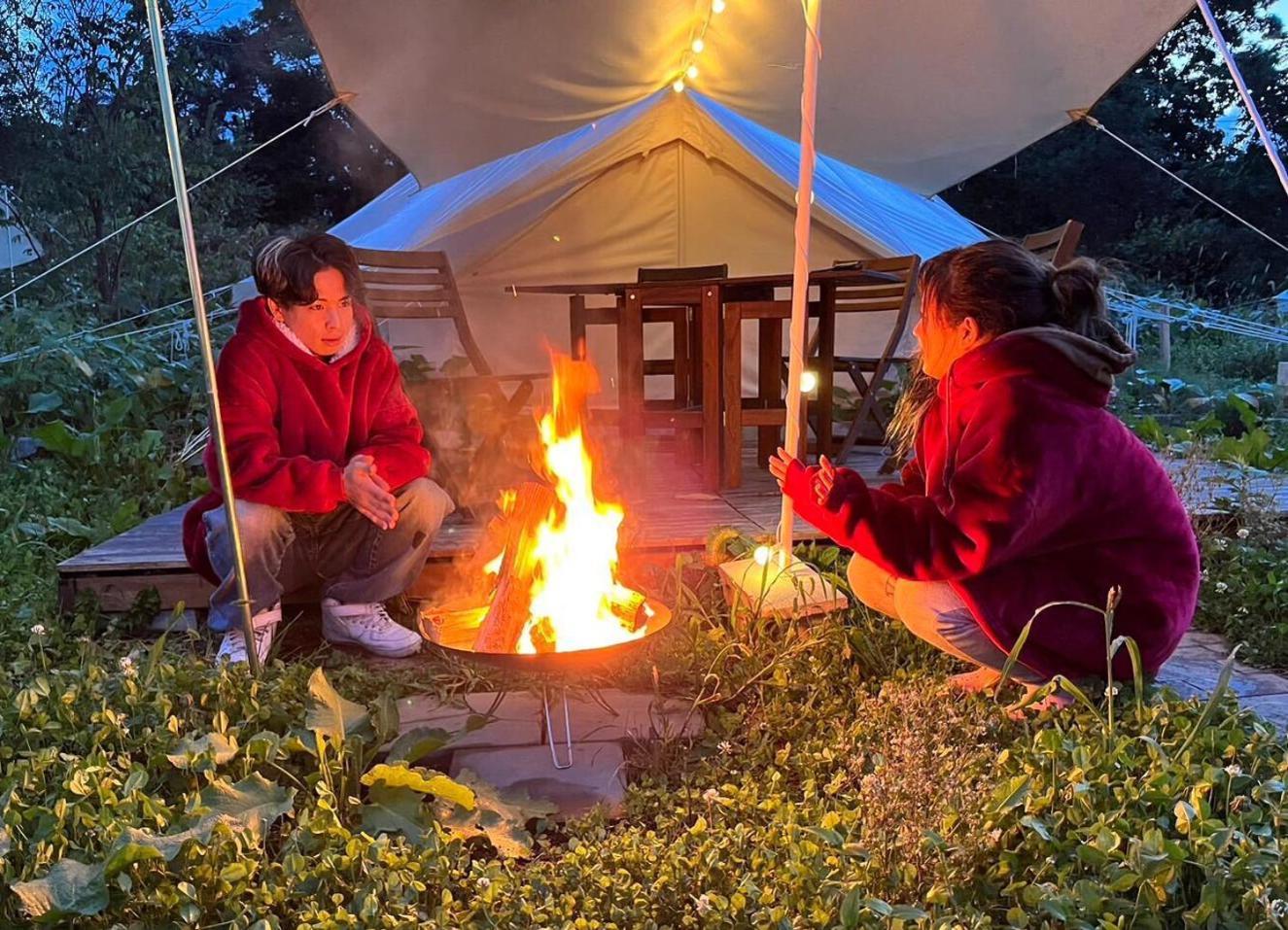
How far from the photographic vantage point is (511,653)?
76.2 inches

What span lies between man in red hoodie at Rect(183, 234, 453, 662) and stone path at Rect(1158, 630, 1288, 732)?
2028 mm

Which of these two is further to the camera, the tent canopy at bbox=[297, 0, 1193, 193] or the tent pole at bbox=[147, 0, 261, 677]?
the tent canopy at bbox=[297, 0, 1193, 193]

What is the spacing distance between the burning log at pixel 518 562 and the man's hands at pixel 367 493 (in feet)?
1.51

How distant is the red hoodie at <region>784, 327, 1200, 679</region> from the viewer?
1.91m

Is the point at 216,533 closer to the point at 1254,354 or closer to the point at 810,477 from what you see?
the point at 810,477

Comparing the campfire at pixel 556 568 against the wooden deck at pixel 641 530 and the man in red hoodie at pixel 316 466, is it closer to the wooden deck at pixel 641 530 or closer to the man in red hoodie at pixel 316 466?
the man in red hoodie at pixel 316 466

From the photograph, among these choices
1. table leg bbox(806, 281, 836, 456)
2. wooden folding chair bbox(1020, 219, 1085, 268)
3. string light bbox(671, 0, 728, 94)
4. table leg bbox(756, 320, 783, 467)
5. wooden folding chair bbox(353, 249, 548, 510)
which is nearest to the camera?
wooden folding chair bbox(353, 249, 548, 510)

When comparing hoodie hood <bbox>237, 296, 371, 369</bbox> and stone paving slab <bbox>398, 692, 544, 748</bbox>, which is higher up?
hoodie hood <bbox>237, 296, 371, 369</bbox>

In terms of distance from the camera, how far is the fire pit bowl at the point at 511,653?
1950 millimetres

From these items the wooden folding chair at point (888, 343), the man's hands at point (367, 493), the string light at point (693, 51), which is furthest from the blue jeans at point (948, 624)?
the string light at point (693, 51)

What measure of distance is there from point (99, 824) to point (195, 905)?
0.22 metres

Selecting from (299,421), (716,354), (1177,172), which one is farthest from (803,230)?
(1177,172)

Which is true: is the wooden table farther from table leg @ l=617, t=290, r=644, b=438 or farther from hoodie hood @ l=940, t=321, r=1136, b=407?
hoodie hood @ l=940, t=321, r=1136, b=407

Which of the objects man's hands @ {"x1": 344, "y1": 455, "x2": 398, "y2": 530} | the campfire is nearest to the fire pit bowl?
the campfire
